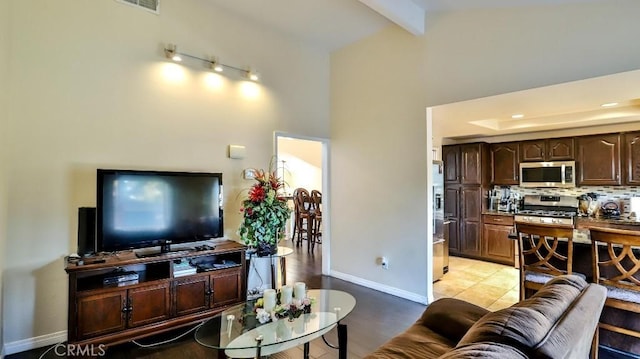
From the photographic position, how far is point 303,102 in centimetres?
455

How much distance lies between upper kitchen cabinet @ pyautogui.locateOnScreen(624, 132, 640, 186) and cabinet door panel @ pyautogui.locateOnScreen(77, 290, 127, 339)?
6344 millimetres

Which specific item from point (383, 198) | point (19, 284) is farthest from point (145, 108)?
point (383, 198)

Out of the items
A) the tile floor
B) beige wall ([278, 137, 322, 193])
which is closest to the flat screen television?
the tile floor

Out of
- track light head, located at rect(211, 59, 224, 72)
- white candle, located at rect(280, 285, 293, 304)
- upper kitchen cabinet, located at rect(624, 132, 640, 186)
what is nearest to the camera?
white candle, located at rect(280, 285, 293, 304)

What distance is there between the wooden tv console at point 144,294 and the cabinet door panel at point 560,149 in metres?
5.08

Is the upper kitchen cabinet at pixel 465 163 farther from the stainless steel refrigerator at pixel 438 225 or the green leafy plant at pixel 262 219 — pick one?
the green leafy plant at pixel 262 219

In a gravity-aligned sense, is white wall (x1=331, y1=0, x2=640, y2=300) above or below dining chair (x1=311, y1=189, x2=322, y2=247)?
above

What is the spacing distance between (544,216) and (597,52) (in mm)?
3197

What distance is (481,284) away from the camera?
435 centimetres

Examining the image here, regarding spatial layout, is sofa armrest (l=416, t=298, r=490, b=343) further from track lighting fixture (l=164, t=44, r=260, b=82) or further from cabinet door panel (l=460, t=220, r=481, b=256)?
cabinet door panel (l=460, t=220, r=481, b=256)

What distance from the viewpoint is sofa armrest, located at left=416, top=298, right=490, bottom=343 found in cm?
192

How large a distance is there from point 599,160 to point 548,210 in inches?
42.7

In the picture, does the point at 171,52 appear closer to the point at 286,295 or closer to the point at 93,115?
the point at 93,115

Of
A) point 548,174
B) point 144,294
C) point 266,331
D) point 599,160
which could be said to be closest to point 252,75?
point 144,294
